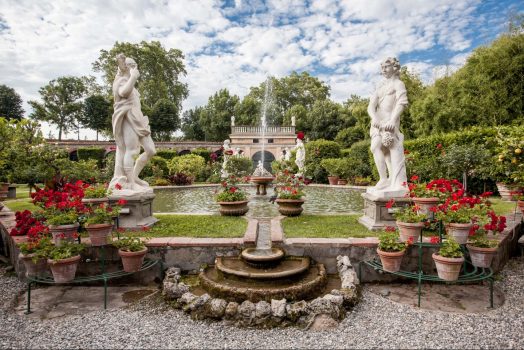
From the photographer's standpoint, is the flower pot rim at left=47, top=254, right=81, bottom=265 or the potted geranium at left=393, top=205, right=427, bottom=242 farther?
the potted geranium at left=393, top=205, right=427, bottom=242

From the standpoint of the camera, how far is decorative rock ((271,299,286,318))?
3094mm

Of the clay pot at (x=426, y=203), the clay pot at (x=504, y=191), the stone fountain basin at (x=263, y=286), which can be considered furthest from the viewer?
the clay pot at (x=504, y=191)

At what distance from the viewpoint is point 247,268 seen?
3.87 meters

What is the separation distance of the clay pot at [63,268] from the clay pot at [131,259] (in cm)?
49

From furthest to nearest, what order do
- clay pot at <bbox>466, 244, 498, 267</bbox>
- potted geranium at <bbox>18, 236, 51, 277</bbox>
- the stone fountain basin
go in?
clay pot at <bbox>466, 244, 498, 267</bbox> → potted geranium at <bbox>18, 236, 51, 277</bbox> → the stone fountain basin

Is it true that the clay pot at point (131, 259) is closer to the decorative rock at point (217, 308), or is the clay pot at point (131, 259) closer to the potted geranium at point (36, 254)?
the potted geranium at point (36, 254)

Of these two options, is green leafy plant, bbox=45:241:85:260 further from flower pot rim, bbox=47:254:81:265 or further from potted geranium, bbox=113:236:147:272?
potted geranium, bbox=113:236:147:272

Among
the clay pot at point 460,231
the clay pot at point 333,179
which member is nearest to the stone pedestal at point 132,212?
the clay pot at point 460,231

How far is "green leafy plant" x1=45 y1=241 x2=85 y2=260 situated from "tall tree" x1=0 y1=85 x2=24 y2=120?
42.2 metres

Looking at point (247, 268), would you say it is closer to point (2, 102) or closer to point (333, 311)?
point (333, 311)

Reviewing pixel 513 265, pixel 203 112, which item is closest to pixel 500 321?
pixel 513 265

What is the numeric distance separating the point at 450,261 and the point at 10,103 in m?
46.8

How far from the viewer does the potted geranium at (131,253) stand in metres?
3.72

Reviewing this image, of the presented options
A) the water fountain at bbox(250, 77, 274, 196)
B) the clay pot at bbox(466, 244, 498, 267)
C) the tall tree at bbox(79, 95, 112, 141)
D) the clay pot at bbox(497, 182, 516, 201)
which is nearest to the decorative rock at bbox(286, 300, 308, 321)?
the clay pot at bbox(466, 244, 498, 267)
